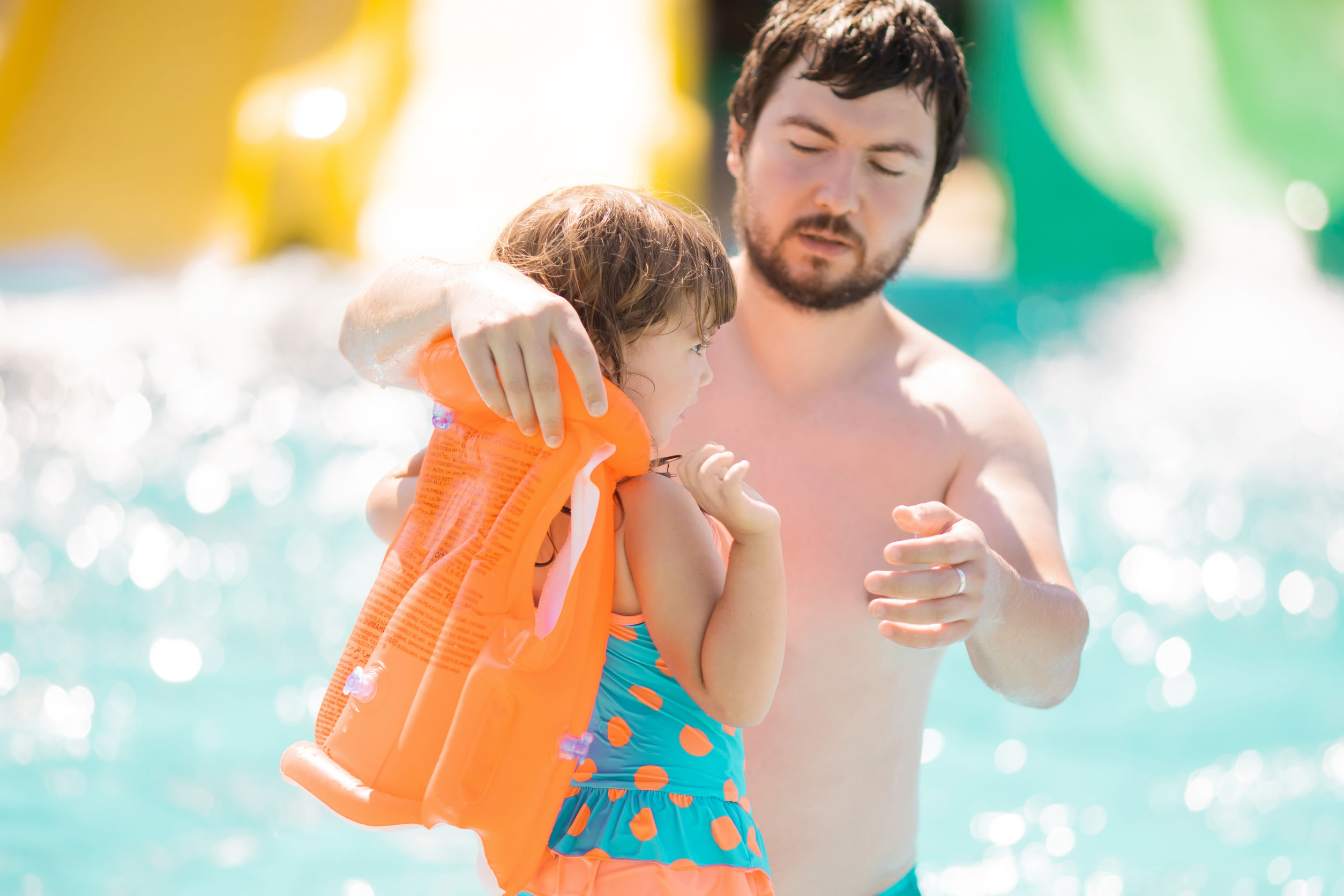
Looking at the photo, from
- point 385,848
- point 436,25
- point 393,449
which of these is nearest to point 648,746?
point 385,848

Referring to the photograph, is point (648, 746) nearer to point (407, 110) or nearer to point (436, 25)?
point (407, 110)

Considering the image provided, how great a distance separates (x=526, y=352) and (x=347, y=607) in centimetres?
480

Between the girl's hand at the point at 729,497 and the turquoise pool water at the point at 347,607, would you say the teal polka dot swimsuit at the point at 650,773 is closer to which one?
the girl's hand at the point at 729,497

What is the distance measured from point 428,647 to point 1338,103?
10.2 metres

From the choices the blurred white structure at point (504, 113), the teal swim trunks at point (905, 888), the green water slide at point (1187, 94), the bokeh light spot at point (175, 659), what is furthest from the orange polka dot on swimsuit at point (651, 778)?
the green water slide at point (1187, 94)

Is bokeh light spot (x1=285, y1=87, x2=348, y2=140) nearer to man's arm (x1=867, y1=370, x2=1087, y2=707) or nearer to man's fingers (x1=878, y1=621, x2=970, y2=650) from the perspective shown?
man's arm (x1=867, y1=370, x2=1087, y2=707)

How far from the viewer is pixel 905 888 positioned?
252cm

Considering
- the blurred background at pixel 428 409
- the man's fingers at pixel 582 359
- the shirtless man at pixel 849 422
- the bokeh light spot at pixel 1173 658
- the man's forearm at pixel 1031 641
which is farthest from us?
the bokeh light spot at pixel 1173 658

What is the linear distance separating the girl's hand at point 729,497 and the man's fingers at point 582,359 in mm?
174

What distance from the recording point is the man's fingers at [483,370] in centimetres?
147

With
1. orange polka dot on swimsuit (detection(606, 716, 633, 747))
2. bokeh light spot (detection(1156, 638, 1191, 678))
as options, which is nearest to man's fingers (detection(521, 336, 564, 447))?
orange polka dot on swimsuit (detection(606, 716, 633, 747))

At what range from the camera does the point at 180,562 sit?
6.00m

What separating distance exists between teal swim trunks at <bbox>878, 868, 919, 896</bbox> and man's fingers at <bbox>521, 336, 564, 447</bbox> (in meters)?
1.45

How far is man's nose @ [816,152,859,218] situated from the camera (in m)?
2.40
